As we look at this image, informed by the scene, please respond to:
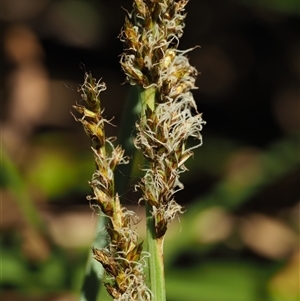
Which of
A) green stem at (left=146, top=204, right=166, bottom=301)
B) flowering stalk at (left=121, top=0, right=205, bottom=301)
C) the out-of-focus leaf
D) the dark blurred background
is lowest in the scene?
green stem at (left=146, top=204, right=166, bottom=301)

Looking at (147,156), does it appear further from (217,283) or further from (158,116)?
(217,283)

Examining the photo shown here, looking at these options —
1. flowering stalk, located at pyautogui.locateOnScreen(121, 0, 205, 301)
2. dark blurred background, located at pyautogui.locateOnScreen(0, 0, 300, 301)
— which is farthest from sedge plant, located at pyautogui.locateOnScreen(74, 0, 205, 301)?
dark blurred background, located at pyautogui.locateOnScreen(0, 0, 300, 301)

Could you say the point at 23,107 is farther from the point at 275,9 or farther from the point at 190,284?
the point at 190,284

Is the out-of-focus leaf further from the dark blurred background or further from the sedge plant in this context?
the sedge plant

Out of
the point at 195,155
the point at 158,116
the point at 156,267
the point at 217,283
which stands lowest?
the point at 156,267

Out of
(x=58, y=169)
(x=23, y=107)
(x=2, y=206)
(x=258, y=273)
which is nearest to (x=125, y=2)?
(x=23, y=107)

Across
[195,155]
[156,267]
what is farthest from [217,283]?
[156,267]
